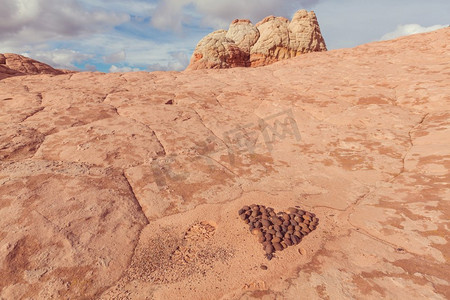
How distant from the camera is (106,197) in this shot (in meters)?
2.61

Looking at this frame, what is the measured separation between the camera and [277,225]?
2.44 m

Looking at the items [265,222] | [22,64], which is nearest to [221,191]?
[265,222]

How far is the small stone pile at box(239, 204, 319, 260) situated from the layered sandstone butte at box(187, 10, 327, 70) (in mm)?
14044

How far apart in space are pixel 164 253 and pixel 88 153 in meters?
2.03

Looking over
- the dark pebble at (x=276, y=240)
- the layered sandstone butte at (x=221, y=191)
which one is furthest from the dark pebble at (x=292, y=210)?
the dark pebble at (x=276, y=240)

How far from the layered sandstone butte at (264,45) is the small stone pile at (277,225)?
1404 centimetres

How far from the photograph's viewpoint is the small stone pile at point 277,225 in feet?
7.34

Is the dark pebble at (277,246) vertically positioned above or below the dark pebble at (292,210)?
below

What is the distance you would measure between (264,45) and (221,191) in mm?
14858

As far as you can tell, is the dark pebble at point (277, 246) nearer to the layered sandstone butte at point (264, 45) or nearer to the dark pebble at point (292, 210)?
the dark pebble at point (292, 210)

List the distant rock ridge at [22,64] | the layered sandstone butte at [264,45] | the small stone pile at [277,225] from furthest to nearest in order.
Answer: the layered sandstone butte at [264,45]
the distant rock ridge at [22,64]
the small stone pile at [277,225]

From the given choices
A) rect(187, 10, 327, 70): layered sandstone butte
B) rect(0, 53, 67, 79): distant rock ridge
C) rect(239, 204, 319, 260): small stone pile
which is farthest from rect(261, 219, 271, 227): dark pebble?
rect(0, 53, 67, 79): distant rock ridge

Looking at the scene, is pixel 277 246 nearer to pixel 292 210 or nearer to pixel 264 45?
pixel 292 210

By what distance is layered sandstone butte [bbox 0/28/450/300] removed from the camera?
1.85m
